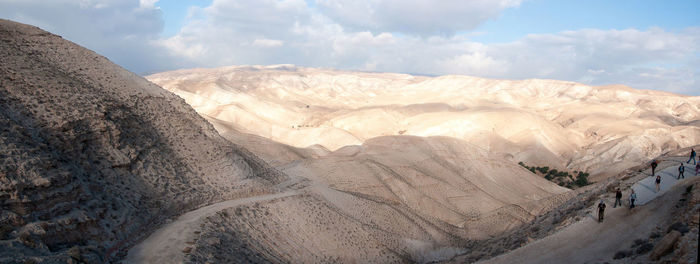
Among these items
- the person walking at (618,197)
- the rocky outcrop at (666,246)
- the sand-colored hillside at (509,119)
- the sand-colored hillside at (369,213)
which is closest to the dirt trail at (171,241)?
the sand-colored hillside at (369,213)

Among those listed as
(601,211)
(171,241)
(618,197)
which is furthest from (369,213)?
(618,197)

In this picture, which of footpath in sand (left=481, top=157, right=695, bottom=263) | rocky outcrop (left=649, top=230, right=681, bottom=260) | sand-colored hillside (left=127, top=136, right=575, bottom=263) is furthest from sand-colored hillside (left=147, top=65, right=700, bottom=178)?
→ rocky outcrop (left=649, top=230, right=681, bottom=260)

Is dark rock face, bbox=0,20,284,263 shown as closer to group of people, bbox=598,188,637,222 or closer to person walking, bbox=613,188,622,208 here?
group of people, bbox=598,188,637,222

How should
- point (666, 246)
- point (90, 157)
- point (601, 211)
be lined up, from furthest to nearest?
point (90, 157)
point (601, 211)
point (666, 246)

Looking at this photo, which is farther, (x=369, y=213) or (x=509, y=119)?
(x=509, y=119)

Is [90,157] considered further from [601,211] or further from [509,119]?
[509,119]

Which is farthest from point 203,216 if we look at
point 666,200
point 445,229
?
point 666,200

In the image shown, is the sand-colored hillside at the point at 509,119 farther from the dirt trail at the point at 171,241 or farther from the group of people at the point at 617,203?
the dirt trail at the point at 171,241
